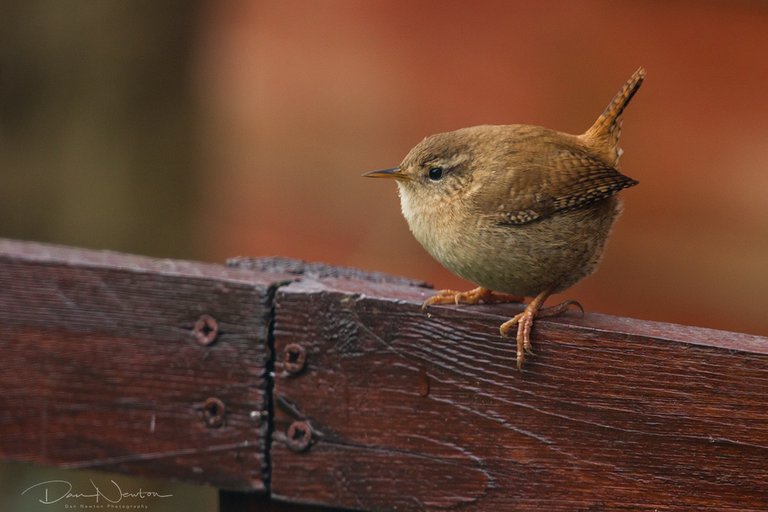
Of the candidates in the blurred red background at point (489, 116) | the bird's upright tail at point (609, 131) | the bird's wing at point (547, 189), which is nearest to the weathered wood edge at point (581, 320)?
the bird's wing at point (547, 189)

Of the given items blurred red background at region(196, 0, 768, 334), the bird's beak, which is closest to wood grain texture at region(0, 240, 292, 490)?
the bird's beak

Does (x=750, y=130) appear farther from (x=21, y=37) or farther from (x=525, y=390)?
(x=21, y=37)

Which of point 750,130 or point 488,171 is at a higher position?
point 750,130

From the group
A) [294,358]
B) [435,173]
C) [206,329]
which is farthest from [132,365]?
[435,173]

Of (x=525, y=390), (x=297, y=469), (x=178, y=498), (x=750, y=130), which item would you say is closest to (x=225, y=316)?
(x=297, y=469)

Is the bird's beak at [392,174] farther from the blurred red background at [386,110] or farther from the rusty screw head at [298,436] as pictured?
the blurred red background at [386,110]

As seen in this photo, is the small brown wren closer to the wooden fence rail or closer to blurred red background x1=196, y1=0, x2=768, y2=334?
the wooden fence rail
